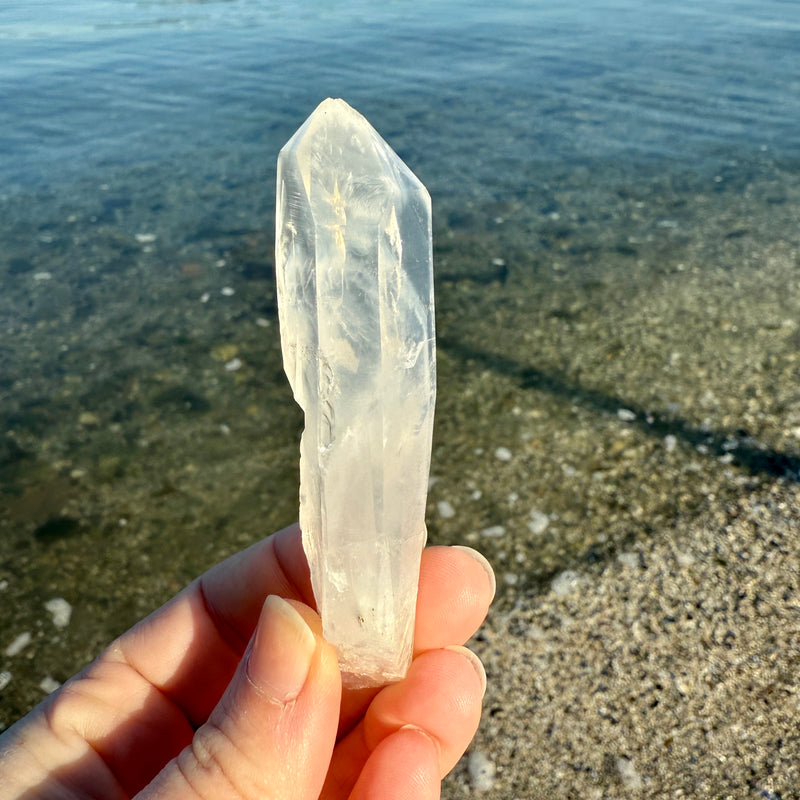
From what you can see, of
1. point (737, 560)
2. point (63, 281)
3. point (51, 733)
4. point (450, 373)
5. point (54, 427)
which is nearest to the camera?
point (51, 733)

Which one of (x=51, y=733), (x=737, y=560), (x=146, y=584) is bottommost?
(x=146, y=584)

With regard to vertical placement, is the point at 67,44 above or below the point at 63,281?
above

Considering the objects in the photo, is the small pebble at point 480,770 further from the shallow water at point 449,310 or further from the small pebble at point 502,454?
the small pebble at point 502,454

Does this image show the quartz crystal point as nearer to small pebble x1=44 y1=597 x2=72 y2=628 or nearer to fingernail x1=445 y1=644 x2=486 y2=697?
Result: fingernail x1=445 y1=644 x2=486 y2=697

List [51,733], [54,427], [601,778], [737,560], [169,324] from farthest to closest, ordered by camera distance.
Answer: [169,324], [54,427], [737,560], [601,778], [51,733]

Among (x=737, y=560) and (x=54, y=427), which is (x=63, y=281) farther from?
(x=737, y=560)

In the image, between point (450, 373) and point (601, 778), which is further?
point (450, 373)

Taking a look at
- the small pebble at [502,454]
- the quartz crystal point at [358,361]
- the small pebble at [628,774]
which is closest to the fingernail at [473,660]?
the quartz crystal point at [358,361]

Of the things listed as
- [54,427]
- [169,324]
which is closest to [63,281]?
[169,324]
